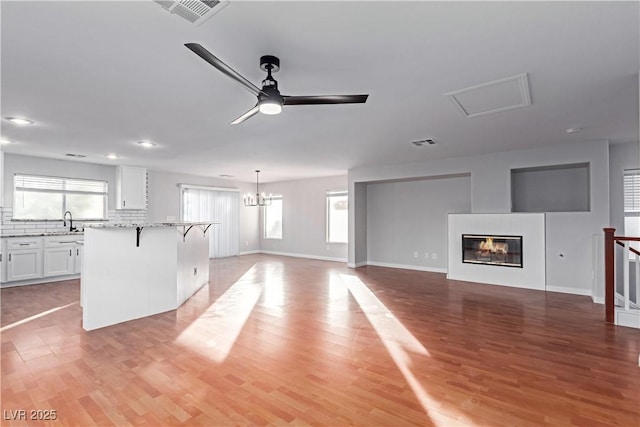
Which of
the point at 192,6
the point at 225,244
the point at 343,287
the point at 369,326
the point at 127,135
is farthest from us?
the point at 225,244

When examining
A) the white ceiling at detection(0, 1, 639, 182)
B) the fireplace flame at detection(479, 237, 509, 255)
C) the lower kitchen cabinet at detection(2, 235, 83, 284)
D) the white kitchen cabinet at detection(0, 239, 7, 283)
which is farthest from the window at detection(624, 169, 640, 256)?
the white kitchen cabinet at detection(0, 239, 7, 283)

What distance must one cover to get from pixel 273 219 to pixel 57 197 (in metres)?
5.90

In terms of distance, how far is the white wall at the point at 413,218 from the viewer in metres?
7.36

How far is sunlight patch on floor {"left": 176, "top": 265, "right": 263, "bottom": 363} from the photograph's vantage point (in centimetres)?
315

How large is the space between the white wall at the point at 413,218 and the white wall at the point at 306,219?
1.15 meters

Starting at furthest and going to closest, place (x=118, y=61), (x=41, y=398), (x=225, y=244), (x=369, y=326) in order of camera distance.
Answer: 1. (x=225, y=244)
2. (x=369, y=326)
3. (x=118, y=61)
4. (x=41, y=398)

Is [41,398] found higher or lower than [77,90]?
lower

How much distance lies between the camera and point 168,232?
4.48m

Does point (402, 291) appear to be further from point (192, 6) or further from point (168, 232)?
point (192, 6)

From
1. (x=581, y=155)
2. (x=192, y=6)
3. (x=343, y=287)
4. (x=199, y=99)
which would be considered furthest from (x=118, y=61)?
(x=581, y=155)

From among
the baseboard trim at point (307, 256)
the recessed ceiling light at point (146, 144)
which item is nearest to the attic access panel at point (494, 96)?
the recessed ceiling light at point (146, 144)

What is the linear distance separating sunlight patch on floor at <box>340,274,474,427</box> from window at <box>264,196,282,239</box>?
563 centimetres

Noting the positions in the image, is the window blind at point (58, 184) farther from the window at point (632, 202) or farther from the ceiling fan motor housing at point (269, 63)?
the window at point (632, 202)

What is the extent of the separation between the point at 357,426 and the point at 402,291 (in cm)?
379
